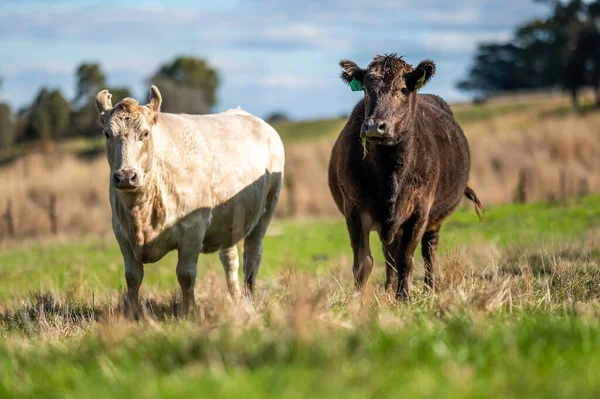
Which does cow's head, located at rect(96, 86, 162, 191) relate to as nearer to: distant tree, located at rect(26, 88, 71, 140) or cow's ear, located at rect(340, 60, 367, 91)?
cow's ear, located at rect(340, 60, 367, 91)

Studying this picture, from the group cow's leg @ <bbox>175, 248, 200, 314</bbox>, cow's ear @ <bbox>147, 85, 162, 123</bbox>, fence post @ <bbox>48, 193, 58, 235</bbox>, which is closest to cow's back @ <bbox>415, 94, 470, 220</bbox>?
cow's leg @ <bbox>175, 248, 200, 314</bbox>

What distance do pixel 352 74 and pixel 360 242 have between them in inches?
72.9

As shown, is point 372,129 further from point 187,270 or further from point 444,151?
point 187,270

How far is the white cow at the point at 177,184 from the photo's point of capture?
882 centimetres

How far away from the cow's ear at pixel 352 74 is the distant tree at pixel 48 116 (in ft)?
183

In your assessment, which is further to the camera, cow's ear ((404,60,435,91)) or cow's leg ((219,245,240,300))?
cow's leg ((219,245,240,300))

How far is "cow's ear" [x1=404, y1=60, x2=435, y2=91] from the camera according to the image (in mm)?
9547

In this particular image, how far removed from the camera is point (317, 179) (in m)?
32.7

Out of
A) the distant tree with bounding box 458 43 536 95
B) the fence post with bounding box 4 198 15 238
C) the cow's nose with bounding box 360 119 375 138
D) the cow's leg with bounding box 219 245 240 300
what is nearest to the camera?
the cow's nose with bounding box 360 119 375 138

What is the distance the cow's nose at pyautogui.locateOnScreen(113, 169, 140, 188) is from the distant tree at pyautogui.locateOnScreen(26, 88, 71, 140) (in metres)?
56.9

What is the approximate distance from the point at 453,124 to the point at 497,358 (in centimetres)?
681

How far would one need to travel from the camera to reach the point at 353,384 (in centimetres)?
492

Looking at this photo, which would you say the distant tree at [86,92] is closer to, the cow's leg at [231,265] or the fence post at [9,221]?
the fence post at [9,221]

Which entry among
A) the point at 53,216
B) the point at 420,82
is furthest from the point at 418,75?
the point at 53,216
